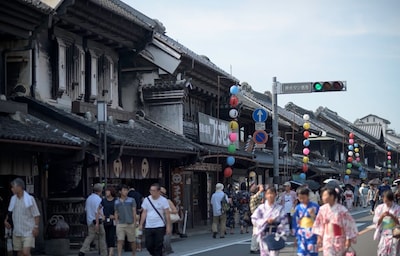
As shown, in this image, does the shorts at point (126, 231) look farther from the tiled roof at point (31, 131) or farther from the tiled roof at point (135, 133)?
the tiled roof at point (135, 133)

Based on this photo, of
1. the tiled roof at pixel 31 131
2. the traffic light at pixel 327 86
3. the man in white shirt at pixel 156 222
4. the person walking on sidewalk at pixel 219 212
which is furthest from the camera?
the traffic light at pixel 327 86

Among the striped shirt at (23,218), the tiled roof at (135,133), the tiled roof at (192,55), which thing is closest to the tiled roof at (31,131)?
the tiled roof at (135,133)

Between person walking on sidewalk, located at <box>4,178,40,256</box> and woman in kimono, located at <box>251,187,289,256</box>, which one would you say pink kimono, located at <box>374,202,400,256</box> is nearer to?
woman in kimono, located at <box>251,187,289,256</box>

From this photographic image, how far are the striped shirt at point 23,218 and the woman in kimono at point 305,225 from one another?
477cm

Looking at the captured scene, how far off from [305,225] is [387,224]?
2101 millimetres

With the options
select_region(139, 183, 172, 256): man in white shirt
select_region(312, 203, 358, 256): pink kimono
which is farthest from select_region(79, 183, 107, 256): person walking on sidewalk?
select_region(312, 203, 358, 256): pink kimono

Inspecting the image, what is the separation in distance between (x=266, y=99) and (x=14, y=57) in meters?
36.6

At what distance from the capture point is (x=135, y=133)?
21.2 metres

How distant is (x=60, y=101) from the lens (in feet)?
64.3

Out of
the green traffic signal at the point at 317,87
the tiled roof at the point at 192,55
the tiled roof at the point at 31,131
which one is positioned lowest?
the tiled roof at the point at 31,131

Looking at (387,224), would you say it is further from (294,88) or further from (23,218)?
(294,88)

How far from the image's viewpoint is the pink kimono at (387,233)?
11945 millimetres

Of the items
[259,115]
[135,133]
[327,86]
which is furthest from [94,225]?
[327,86]

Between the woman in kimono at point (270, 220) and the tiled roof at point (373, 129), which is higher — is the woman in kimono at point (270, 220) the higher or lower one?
the lower one
